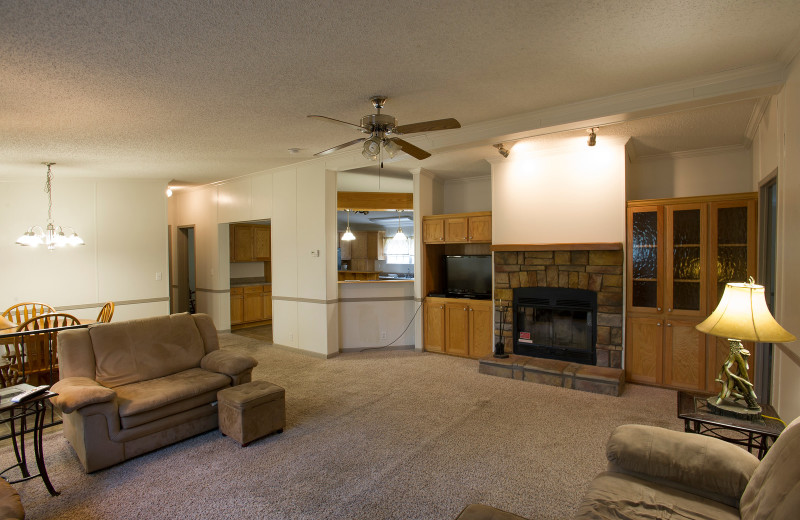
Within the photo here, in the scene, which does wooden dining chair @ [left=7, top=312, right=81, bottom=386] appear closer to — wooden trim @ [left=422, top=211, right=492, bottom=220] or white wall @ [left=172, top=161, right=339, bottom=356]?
white wall @ [left=172, top=161, right=339, bottom=356]

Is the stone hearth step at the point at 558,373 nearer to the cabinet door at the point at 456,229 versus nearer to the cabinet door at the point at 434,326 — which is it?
the cabinet door at the point at 434,326

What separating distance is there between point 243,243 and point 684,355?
736 cm

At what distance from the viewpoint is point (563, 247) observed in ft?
15.3

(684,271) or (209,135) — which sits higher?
(209,135)

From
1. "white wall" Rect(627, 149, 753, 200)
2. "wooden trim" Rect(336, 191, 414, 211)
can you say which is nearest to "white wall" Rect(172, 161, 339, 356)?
"wooden trim" Rect(336, 191, 414, 211)

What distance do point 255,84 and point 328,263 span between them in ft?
9.88

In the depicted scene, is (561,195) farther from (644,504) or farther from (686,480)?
(644,504)

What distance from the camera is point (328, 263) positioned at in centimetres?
570

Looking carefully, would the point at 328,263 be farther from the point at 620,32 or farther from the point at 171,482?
the point at 620,32

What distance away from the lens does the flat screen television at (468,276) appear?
5680 millimetres

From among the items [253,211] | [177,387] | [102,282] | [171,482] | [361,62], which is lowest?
[171,482]

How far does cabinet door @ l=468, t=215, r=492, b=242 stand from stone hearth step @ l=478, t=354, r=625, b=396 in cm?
158

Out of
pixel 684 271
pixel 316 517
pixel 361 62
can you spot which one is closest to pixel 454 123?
pixel 361 62

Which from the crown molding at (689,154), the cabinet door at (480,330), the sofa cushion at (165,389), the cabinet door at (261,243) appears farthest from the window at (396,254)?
the sofa cushion at (165,389)
